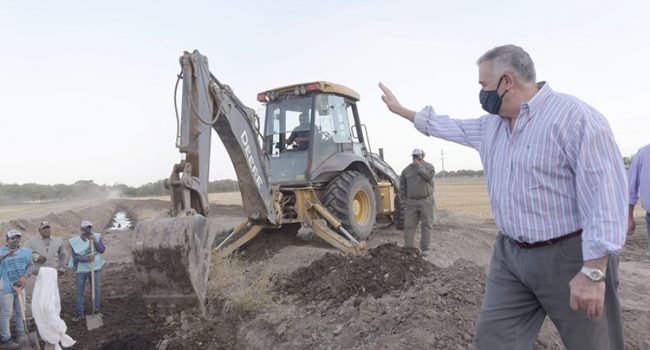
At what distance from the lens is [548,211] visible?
7.41 ft

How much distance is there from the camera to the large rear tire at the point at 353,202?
842 cm

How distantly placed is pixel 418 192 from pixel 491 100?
587cm

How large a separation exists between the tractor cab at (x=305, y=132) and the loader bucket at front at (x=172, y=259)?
3.48 meters

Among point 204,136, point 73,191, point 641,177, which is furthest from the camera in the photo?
point 73,191

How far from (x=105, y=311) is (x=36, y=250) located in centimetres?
143

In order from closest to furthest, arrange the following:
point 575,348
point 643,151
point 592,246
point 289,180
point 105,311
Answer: point 592,246, point 575,348, point 643,151, point 105,311, point 289,180

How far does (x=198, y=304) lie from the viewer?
17.0 ft

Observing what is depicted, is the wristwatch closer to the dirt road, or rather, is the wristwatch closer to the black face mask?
the black face mask

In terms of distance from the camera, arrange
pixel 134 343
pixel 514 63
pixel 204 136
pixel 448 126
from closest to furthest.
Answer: pixel 514 63 < pixel 448 126 < pixel 134 343 < pixel 204 136

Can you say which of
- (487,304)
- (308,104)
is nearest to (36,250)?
(308,104)

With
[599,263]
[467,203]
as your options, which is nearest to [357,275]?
[599,263]

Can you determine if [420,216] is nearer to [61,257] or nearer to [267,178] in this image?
[267,178]

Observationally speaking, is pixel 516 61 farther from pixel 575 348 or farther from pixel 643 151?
pixel 643 151

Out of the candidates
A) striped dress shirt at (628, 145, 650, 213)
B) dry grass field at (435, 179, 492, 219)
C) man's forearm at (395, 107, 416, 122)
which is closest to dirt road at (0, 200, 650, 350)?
striped dress shirt at (628, 145, 650, 213)
